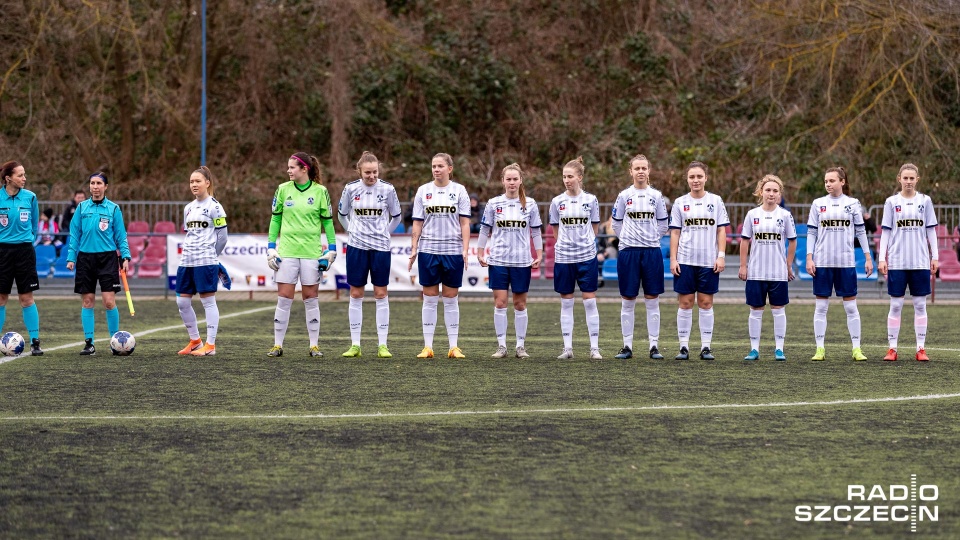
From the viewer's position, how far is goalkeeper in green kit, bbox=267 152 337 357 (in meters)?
12.0

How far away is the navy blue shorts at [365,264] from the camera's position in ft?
39.3

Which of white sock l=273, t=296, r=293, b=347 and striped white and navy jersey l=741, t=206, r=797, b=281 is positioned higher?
striped white and navy jersey l=741, t=206, r=797, b=281

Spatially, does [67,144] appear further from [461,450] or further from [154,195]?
[461,450]

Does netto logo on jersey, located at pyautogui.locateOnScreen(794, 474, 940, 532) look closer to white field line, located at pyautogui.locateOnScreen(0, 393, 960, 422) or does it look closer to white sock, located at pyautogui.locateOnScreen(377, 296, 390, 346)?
white field line, located at pyautogui.locateOnScreen(0, 393, 960, 422)

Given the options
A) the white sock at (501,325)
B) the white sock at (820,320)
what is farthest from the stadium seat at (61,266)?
the white sock at (820,320)

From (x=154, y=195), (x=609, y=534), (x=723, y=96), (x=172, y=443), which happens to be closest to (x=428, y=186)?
(x=172, y=443)

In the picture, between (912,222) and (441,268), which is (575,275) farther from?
(912,222)

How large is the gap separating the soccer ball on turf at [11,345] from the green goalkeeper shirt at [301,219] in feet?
8.94

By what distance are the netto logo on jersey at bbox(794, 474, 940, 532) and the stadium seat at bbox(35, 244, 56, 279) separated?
63.0 feet

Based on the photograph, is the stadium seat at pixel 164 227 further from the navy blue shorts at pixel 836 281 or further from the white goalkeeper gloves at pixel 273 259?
the navy blue shorts at pixel 836 281

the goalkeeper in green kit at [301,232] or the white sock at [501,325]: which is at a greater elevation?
the goalkeeper in green kit at [301,232]

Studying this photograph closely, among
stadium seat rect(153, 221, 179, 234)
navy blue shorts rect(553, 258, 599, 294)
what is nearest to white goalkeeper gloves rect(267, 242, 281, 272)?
navy blue shorts rect(553, 258, 599, 294)

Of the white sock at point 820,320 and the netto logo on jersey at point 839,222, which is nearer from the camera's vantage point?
the netto logo on jersey at point 839,222

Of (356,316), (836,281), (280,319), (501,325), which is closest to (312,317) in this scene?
(280,319)
